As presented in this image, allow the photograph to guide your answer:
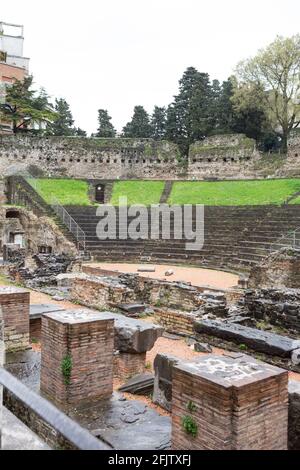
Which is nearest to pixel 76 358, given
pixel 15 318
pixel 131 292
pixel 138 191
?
pixel 15 318

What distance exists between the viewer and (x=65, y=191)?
113ft

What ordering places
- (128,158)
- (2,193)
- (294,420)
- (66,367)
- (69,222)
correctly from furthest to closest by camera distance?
(128,158) < (2,193) < (69,222) < (66,367) < (294,420)

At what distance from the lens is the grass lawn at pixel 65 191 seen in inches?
1264

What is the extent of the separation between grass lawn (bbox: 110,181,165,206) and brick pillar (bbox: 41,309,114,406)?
1048 inches

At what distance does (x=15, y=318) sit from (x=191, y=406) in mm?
4821

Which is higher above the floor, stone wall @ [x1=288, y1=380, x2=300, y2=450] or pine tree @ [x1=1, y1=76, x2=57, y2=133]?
pine tree @ [x1=1, y1=76, x2=57, y2=133]

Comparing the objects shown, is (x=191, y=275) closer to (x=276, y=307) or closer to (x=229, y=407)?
(x=276, y=307)

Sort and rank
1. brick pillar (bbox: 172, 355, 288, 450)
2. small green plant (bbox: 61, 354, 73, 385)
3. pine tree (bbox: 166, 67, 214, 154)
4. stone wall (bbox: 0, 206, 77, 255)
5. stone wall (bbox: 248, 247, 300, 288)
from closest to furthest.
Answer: brick pillar (bbox: 172, 355, 288, 450) → small green plant (bbox: 61, 354, 73, 385) → stone wall (bbox: 248, 247, 300, 288) → stone wall (bbox: 0, 206, 77, 255) → pine tree (bbox: 166, 67, 214, 154)

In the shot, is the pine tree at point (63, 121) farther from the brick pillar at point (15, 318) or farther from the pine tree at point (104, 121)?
the brick pillar at point (15, 318)

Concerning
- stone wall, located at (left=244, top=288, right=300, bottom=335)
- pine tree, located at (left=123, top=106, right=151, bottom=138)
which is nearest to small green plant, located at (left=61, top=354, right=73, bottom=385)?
stone wall, located at (left=244, top=288, right=300, bottom=335)

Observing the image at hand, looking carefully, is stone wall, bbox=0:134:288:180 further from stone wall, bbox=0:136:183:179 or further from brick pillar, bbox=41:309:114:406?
brick pillar, bbox=41:309:114:406

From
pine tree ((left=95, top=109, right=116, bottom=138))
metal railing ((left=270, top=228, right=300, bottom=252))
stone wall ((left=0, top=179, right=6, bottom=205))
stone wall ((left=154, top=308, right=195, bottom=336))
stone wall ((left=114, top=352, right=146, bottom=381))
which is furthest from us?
pine tree ((left=95, top=109, right=116, bottom=138))

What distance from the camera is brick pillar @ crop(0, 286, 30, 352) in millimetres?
7895

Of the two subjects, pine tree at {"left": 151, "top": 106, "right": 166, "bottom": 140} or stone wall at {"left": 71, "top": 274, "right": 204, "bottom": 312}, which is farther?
pine tree at {"left": 151, "top": 106, "right": 166, "bottom": 140}
